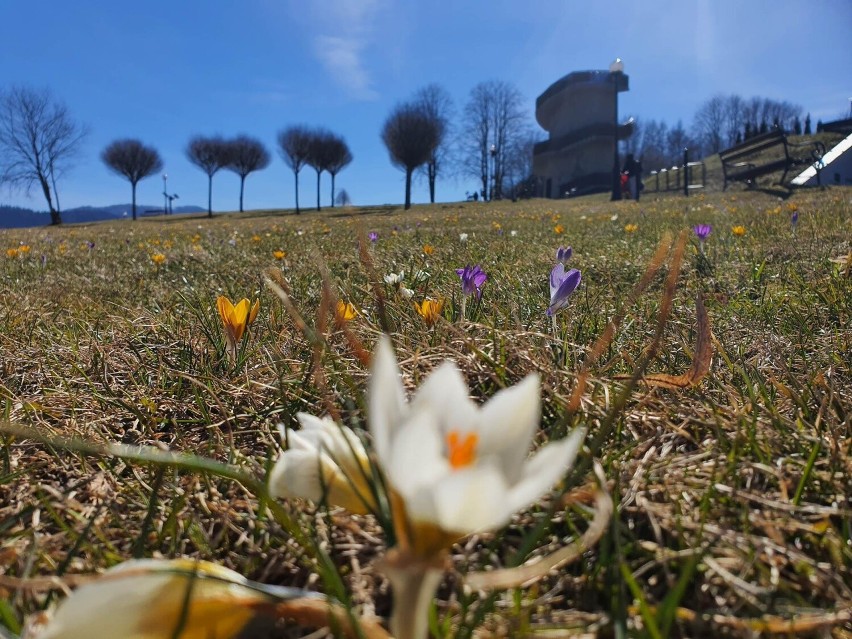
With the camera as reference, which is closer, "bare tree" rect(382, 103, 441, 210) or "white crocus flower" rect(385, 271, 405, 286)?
"white crocus flower" rect(385, 271, 405, 286)

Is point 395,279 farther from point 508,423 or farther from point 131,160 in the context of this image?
point 131,160

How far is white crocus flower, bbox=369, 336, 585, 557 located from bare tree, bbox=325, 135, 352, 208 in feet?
168

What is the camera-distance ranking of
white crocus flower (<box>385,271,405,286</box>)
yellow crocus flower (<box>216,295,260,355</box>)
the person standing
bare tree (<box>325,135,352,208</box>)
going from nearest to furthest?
yellow crocus flower (<box>216,295,260,355</box>), white crocus flower (<box>385,271,405,286</box>), the person standing, bare tree (<box>325,135,352,208</box>)

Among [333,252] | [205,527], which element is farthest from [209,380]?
[333,252]

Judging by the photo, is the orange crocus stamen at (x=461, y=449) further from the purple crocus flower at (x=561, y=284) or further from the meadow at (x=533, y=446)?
the purple crocus flower at (x=561, y=284)

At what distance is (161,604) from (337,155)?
169 feet

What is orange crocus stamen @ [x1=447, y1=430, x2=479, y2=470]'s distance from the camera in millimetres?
495

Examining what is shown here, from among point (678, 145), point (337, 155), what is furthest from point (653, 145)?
point (337, 155)

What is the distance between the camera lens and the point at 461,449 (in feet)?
1.65

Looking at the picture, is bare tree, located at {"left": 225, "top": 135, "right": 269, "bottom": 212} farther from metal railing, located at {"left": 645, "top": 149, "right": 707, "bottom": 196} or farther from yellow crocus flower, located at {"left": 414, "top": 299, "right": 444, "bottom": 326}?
yellow crocus flower, located at {"left": 414, "top": 299, "right": 444, "bottom": 326}

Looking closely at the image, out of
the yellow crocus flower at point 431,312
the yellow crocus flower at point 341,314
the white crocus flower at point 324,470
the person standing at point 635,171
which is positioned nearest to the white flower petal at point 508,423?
the white crocus flower at point 324,470

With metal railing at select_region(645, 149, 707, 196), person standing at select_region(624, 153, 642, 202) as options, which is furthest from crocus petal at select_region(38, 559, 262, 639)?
person standing at select_region(624, 153, 642, 202)

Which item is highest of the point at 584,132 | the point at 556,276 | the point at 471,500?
the point at 584,132

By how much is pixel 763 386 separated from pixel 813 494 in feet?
1.61
